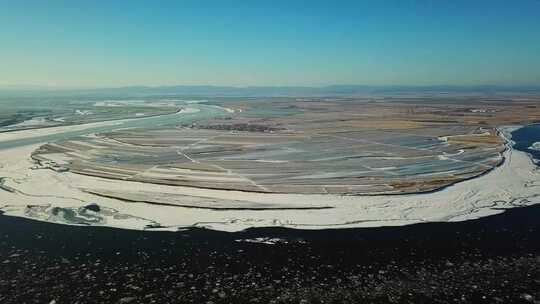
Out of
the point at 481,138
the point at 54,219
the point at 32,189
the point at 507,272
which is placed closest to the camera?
the point at 507,272

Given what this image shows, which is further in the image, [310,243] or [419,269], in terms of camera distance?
[310,243]

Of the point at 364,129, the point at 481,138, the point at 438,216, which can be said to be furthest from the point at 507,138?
the point at 438,216

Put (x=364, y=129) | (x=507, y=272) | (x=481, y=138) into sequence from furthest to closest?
1. (x=364, y=129)
2. (x=481, y=138)
3. (x=507, y=272)

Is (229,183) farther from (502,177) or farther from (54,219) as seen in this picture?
(502,177)

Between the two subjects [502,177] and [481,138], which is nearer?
[502,177]

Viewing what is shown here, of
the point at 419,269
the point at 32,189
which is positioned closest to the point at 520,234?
the point at 419,269

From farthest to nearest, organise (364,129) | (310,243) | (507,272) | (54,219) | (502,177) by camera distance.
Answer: (364,129)
(502,177)
(54,219)
(310,243)
(507,272)

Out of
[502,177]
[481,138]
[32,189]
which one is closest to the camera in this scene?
[32,189]

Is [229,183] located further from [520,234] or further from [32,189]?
[520,234]
